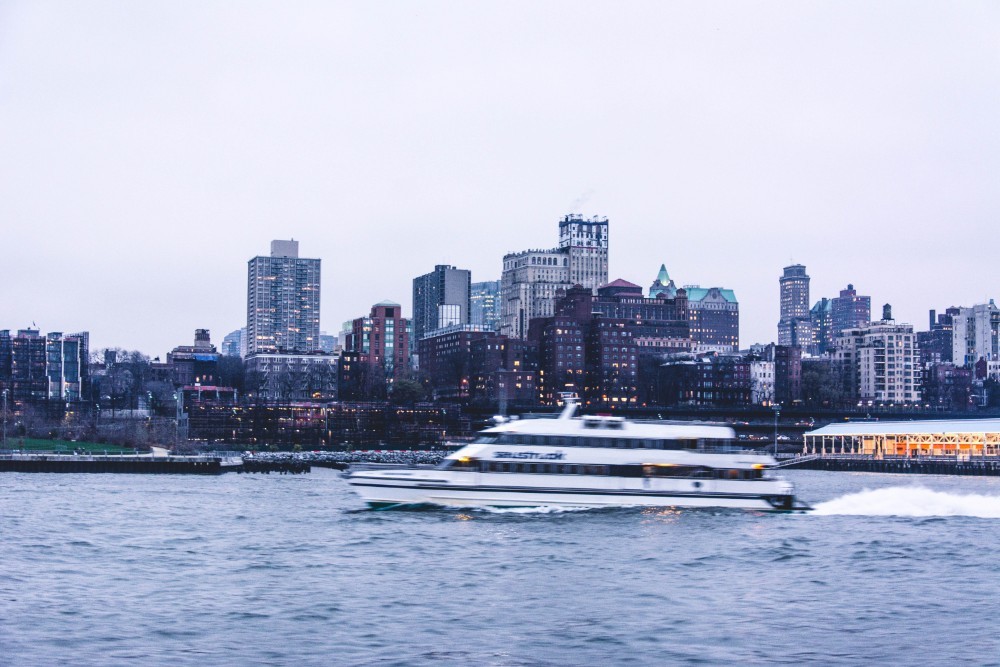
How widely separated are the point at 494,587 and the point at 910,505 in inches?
1795

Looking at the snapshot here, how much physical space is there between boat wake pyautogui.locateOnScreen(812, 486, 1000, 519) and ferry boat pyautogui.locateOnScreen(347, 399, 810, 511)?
8.68m

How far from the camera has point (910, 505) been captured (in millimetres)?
80938

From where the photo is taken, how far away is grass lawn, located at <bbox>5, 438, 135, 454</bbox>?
15050 cm

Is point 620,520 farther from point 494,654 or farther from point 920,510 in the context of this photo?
point 494,654

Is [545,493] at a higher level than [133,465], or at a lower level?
higher

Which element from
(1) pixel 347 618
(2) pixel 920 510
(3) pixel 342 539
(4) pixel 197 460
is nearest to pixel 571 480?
Result: (3) pixel 342 539

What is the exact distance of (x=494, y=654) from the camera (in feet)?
108

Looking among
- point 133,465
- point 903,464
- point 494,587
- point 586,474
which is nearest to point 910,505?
point 586,474

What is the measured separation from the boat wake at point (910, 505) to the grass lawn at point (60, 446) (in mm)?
95356

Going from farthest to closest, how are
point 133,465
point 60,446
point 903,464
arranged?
point 903,464 < point 60,446 < point 133,465

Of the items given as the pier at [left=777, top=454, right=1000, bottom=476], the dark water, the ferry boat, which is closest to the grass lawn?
the dark water

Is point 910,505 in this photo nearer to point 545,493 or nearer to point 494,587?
point 545,493

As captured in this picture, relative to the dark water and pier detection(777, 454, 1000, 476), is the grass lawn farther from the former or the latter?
pier detection(777, 454, 1000, 476)

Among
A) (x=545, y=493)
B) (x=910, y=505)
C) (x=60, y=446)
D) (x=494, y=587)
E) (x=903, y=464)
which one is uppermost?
(x=545, y=493)
